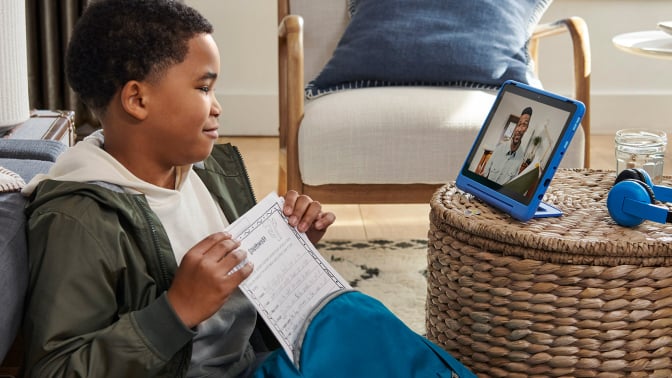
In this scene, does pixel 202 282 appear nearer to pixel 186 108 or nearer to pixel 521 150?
pixel 186 108

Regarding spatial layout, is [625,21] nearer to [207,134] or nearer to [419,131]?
[419,131]

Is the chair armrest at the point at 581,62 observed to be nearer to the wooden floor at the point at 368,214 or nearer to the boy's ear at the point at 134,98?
the wooden floor at the point at 368,214

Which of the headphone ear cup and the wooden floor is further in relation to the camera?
the wooden floor

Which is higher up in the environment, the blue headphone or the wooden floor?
the blue headphone

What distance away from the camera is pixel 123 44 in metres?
1.14

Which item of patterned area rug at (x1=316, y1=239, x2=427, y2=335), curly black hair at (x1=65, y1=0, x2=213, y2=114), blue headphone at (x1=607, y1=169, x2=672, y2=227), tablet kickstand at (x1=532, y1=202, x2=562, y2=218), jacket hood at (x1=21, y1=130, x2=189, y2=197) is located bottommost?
patterned area rug at (x1=316, y1=239, x2=427, y2=335)

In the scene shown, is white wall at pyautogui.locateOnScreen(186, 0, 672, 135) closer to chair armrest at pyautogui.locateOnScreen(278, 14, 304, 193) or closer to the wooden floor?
the wooden floor

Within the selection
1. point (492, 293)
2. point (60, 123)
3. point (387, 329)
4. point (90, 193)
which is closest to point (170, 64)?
point (90, 193)

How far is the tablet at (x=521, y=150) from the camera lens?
1.31 m

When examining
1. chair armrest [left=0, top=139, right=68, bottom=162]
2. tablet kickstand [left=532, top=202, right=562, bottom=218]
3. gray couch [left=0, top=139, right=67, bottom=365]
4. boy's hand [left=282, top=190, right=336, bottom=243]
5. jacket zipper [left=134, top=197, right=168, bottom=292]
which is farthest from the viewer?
chair armrest [left=0, top=139, right=68, bottom=162]

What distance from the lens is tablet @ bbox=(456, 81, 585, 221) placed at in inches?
51.4

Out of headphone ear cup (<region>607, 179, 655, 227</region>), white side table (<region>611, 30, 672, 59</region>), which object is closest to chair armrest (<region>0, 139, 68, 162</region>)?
headphone ear cup (<region>607, 179, 655, 227</region>)

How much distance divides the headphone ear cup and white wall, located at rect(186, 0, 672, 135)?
2681 mm

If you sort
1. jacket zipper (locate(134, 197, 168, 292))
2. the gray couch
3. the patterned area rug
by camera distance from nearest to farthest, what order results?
1. the gray couch
2. jacket zipper (locate(134, 197, 168, 292))
3. the patterned area rug
